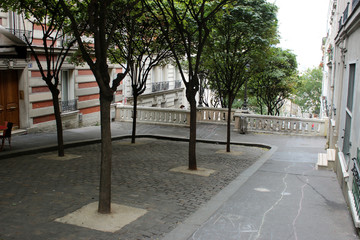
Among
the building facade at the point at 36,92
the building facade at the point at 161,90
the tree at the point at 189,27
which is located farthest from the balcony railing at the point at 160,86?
the tree at the point at 189,27

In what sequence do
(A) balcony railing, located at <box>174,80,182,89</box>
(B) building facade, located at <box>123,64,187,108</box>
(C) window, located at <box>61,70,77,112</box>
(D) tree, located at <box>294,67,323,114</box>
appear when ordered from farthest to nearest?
(D) tree, located at <box>294,67,323,114</box>, (A) balcony railing, located at <box>174,80,182,89</box>, (B) building facade, located at <box>123,64,187,108</box>, (C) window, located at <box>61,70,77,112</box>

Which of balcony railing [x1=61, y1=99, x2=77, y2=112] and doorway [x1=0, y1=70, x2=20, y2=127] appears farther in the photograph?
balcony railing [x1=61, y1=99, x2=77, y2=112]

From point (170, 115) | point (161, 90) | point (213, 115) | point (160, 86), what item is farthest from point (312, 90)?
point (170, 115)

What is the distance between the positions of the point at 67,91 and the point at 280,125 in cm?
1192

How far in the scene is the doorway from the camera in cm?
1542

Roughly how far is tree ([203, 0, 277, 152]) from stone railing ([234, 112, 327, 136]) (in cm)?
598

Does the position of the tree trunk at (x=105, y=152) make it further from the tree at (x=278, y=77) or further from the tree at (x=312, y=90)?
the tree at (x=312, y=90)

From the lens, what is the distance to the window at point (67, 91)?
19.4 m

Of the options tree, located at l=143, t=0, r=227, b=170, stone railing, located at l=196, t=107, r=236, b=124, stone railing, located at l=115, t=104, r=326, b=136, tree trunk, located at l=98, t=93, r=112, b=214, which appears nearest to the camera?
tree trunk, located at l=98, t=93, r=112, b=214

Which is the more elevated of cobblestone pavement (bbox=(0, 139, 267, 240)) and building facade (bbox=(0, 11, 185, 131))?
building facade (bbox=(0, 11, 185, 131))

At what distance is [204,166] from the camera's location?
37.1ft

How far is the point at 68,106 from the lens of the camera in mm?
19547

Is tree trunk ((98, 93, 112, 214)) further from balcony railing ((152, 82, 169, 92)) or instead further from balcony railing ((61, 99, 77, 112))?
balcony railing ((152, 82, 169, 92))

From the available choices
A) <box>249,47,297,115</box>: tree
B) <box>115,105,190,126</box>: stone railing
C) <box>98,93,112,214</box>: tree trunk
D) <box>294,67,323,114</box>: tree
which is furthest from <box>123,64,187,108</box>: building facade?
<box>294,67,323,114</box>: tree
